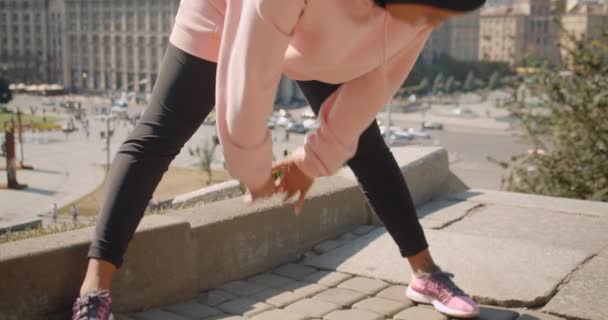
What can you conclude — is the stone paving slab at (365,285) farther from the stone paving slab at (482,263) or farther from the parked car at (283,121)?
the parked car at (283,121)

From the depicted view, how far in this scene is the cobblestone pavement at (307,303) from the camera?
80.8 inches

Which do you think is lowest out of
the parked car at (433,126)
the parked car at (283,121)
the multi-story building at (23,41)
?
the parked car at (433,126)

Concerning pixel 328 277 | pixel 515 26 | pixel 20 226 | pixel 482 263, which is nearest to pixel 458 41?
pixel 515 26

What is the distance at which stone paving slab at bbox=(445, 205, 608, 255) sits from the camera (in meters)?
2.81

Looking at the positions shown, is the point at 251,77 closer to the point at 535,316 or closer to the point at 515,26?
the point at 535,316

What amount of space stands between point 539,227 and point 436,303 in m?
1.08

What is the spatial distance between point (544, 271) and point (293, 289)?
2.59ft

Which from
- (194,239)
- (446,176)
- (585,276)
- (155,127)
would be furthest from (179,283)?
(446,176)

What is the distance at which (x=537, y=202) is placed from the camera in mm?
3439

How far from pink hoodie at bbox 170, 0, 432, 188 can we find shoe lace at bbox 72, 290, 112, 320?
424mm

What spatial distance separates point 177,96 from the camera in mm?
1780

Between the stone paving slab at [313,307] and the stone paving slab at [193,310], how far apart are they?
0.21 meters

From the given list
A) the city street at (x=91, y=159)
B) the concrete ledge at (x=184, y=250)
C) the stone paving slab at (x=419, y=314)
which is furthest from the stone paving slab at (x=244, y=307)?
the city street at (x=91, y=159)

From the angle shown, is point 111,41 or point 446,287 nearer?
point 446,287
